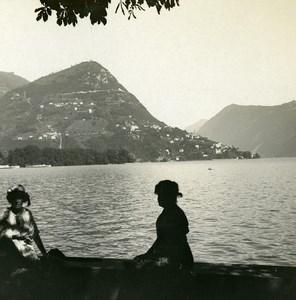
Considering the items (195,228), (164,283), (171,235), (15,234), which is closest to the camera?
(164,283)

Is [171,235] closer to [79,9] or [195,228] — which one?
[79,9]

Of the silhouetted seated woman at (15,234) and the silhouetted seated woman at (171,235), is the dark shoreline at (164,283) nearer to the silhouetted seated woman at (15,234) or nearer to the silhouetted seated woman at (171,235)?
the silhouetted seated woman at (171,235)

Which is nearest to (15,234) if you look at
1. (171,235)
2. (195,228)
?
(171,235)

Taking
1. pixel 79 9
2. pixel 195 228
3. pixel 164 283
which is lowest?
pixel 195 228

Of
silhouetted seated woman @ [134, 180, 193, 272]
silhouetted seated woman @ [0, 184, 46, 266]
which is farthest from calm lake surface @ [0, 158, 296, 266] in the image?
silhouetted seated woman @ [0, 184, 46, 266]

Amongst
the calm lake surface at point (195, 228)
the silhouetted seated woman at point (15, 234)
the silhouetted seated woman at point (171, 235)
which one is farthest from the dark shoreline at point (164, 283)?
the calm lake surface at point (195, 228)

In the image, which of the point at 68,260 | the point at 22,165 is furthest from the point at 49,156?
the point at 68,260

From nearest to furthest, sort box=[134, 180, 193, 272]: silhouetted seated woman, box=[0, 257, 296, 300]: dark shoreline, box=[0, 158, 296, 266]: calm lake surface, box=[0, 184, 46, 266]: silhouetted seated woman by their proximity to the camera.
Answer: box=[0, 257, 296, 300]: dark shoreline, box=[134, 180, 193, 272]: silhouetted seated woman, box=[0, 184, 46, 266]: silhouetted seated woman, box=[0, 158, 296, 266]: calm lake surface

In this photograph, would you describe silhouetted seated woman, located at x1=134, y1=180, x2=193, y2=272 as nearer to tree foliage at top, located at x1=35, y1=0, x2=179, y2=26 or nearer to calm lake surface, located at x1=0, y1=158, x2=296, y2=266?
tree foliage at top, located at x1=35, y1=0, x2=179, y2=26
